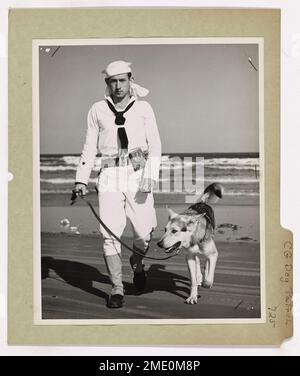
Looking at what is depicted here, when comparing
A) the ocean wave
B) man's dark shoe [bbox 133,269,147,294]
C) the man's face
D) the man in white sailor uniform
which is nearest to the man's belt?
the man in white sailor uniform

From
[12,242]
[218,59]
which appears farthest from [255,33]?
[12,242]

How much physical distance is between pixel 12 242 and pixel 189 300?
0.69 metres

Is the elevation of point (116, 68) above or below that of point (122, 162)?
above

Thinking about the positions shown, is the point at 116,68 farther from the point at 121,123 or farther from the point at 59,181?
the point at 59,181

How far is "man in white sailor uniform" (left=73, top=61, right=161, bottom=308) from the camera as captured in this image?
2.56 m

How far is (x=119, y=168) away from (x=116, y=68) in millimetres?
367

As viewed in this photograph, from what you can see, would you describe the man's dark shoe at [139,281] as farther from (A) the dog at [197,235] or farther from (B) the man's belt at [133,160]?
(B) the man's belt at [133,160]

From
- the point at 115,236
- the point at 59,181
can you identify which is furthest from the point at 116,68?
the point at 115,236

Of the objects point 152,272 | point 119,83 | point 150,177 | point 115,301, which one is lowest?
point 115,301

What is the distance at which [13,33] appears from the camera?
257 cm

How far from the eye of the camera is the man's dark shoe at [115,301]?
2561mm

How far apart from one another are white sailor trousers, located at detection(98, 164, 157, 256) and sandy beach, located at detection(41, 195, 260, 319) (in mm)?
31

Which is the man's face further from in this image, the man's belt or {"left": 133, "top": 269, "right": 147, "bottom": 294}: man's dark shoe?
{"left": 133, "top": 269, "right": 147, "bottom": 294}: man's dark shoe

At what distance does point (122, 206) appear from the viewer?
2.57 meters
